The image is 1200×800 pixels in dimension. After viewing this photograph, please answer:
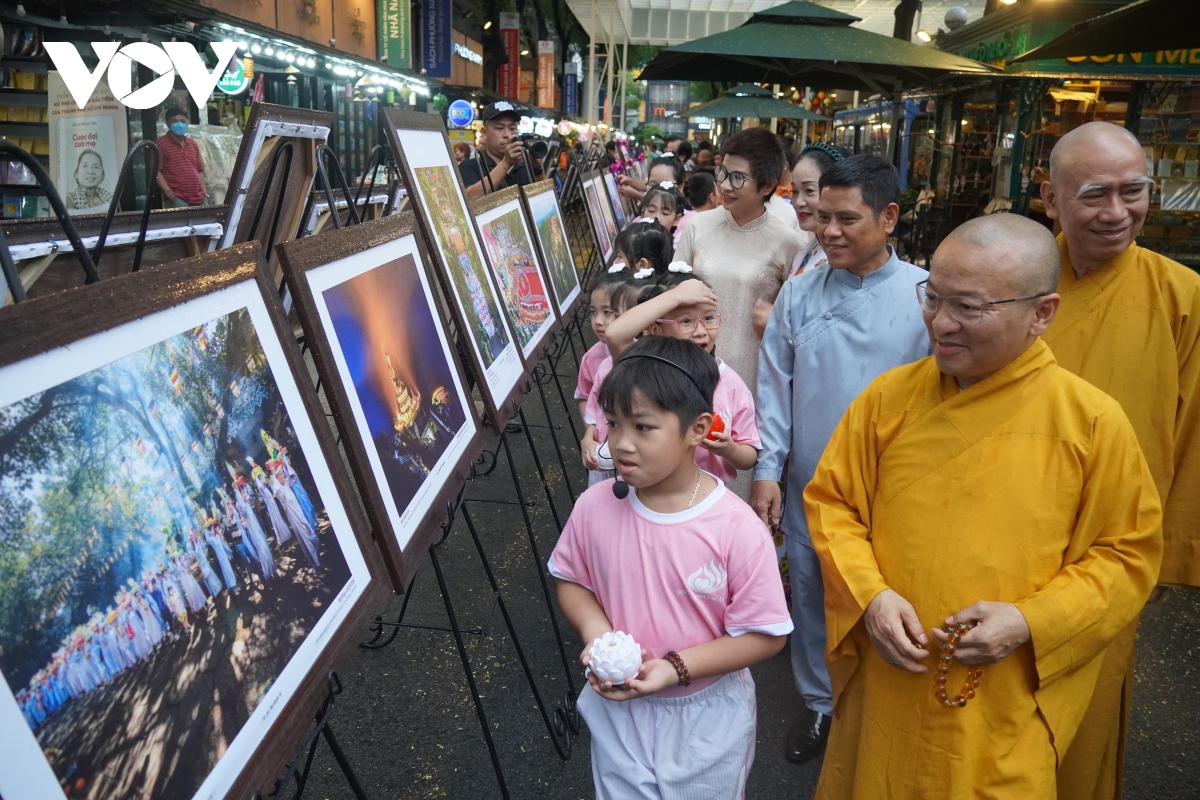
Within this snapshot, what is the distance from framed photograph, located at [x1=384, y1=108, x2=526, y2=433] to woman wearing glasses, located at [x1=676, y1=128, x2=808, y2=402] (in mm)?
975

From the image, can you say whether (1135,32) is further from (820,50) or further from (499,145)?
(499,145)

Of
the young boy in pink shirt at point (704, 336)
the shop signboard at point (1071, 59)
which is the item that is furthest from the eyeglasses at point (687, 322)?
the shop signboard at point (1071, 59)

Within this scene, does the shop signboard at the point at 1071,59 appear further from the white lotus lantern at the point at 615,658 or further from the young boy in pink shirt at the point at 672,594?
the white lotus lantern at the point at 615,658

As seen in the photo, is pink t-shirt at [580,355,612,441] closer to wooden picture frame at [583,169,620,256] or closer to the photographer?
the photographer

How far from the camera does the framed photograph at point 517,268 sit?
368cm

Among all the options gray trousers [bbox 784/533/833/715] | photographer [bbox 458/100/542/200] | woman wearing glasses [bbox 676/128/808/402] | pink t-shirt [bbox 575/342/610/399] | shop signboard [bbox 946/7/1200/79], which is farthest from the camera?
shop signboard [bbox 946/7/1200/79]

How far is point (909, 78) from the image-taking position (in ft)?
27.6

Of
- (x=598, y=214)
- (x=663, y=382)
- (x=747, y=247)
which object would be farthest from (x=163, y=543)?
(x=598, y=214)

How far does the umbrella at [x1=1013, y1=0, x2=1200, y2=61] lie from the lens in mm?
4040

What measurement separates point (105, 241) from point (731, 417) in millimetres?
1916

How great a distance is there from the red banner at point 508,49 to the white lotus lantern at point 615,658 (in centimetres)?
2416

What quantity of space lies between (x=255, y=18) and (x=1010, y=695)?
10696mm

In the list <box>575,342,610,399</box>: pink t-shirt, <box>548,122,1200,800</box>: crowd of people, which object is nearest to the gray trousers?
<box>548,122,1200,800</box>: crowd of people

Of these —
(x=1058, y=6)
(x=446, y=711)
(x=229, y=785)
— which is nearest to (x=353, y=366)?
(x=229, y=785)
